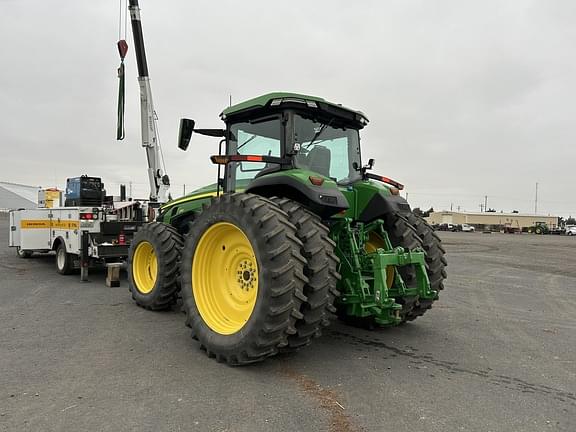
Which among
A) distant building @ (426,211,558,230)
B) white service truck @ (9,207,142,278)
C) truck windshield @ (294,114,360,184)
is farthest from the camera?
distant building @ (426,211,558,230)

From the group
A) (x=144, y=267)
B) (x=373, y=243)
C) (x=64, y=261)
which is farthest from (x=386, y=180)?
(x=64, y=261)

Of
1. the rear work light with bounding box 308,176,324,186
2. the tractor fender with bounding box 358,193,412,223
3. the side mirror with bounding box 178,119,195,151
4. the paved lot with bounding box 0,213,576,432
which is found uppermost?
the side mirror with bounding box 178,119,195,151

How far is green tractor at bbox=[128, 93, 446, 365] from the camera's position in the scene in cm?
407

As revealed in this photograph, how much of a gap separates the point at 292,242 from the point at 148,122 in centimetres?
850

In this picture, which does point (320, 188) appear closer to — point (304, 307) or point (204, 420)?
point (304, 307)

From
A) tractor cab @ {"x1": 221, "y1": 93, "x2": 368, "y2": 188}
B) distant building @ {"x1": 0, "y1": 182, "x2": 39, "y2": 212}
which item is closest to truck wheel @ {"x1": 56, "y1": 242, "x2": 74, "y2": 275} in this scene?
tractor cab @ {"x1": 221, "y1": 93, "x2": 368, "y2": 188}

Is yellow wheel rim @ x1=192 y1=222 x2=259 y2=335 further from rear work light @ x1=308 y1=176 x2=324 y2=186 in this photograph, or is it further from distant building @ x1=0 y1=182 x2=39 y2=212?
distant building @ x1=0 y1=182 x2=39 y2=212

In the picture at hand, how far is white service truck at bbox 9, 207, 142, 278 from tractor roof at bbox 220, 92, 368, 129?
518 cm

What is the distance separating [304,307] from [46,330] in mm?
3484

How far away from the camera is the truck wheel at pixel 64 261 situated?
10.1 m

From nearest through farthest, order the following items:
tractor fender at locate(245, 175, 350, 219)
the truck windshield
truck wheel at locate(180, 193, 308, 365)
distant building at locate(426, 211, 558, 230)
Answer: truck wheel at locate(180, 193, 308, 365) < tractor fender at locate(245, 175, 350, 219) < the truck windshield < distant building at locate(426, 211, 558, 230)

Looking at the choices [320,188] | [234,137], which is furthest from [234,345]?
[234,137]

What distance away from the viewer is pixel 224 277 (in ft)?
16.1

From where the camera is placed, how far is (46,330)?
5512 millimetres
